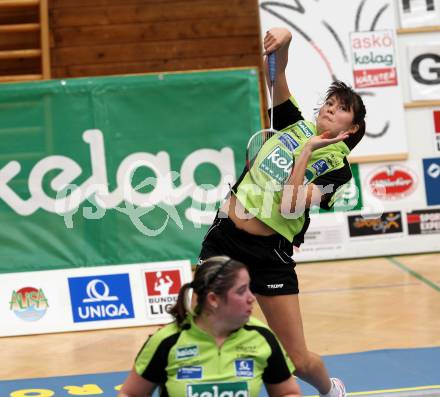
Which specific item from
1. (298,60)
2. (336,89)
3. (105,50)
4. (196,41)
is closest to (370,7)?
(298,60)

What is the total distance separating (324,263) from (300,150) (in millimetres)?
5060

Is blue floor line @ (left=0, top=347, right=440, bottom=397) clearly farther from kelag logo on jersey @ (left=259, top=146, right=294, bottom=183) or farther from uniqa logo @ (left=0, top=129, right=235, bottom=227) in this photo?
uniqa logo @ (left=0, top=129, right=235, bottom=227)

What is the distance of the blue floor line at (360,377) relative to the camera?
5.24m

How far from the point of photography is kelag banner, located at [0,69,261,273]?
8117mm

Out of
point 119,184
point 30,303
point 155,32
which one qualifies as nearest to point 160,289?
point 30,303

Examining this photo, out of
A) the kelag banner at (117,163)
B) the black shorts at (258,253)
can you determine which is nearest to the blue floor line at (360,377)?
the black shorts at (258,253)

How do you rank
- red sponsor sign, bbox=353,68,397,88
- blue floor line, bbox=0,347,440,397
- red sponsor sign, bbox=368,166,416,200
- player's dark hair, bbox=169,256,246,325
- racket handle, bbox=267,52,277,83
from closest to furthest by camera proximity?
player's dark hair, bbox=169,256,246,325
racket handle, bbox=267,52,277,83
blue floor line, bbox=0,347,440,397
red sponsor sign, bbox=353,68,397,88
red sponsor sign, bbox=368,166,416,200

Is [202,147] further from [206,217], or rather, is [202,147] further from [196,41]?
[196,41]

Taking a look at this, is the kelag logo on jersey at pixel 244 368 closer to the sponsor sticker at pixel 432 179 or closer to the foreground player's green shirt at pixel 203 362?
the foreground player's green shirt at pixel 203 362

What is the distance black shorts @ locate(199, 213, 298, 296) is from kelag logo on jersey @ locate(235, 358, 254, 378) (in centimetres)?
105

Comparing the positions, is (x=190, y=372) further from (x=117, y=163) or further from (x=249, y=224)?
(x=117, y=163)

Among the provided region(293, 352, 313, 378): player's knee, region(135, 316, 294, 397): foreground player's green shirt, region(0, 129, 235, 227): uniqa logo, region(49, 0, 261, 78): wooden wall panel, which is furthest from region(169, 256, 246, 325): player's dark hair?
region(49, 0, 261, 78): wooden wall panel

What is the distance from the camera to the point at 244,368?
10.6 ft

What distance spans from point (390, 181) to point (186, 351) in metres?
6.38
